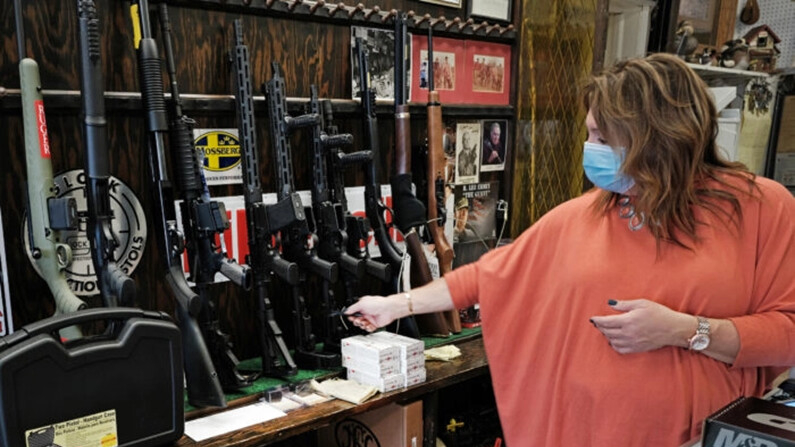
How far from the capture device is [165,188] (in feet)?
4.58

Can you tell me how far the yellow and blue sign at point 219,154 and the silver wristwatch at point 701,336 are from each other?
119cm

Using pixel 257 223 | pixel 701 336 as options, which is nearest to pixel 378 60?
pixel 257 223

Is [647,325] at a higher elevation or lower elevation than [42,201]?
lower

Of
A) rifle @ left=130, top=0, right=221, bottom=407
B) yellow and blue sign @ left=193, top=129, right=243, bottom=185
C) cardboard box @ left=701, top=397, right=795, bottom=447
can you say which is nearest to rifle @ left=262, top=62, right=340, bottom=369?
yellow and blue sign @ left=193, top=129, right=243, bottom=185

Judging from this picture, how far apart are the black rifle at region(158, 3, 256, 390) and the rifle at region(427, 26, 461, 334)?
72 cm

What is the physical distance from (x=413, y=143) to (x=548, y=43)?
2.32 ft

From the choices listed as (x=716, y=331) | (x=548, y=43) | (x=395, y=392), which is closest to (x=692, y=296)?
(x=716, y=331)

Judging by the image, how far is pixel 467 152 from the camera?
7.25 feet

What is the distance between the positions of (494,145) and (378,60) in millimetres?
604

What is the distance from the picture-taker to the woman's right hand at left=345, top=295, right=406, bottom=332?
1.35 metres

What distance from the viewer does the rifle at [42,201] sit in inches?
49.2

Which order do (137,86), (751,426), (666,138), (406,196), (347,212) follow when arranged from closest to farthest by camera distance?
(751,426) < (666,138) < (137,86) < (347,212) < (406,196)

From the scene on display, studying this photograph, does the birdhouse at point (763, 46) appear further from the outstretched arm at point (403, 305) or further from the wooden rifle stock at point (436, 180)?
the outstretched arm at point (403, 305)

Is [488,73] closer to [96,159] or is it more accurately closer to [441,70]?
[441,70]
